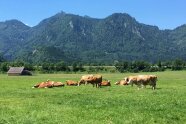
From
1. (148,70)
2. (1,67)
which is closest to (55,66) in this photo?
(1,67)

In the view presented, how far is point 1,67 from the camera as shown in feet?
573

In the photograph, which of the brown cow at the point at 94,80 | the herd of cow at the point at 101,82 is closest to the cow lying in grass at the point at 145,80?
the herd of cow at the point at 101,82

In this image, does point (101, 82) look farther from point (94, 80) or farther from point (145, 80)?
point (145, 80)

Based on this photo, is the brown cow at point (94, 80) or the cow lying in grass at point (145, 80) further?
the brown cow at point (94, 80)

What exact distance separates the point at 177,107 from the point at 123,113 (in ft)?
11.9

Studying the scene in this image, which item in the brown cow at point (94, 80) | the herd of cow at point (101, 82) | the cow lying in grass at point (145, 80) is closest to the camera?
the cow lying in grass at point (145, 80)

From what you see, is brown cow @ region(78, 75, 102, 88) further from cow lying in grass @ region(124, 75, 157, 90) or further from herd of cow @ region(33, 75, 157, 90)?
cow lying in grass @ region(124, 75, 157, 90)

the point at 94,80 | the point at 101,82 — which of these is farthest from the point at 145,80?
the point at 94,80

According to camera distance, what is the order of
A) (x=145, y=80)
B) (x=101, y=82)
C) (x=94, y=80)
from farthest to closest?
(x=101, y=82)
(x=94, y=80)
(x=145, y=80)

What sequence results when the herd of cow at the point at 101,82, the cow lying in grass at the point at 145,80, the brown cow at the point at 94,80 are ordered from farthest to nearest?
the brown cow at the point at 94,80, the herd of cow at the point at 101,82, the cow lying in grass at the point at 145,80

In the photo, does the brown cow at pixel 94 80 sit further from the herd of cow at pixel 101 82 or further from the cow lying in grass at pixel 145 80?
the cow lying in grass at pixel 145 80

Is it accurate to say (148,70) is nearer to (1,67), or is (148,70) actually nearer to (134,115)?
A: (1,67)

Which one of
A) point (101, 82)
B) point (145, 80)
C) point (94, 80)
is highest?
point (145, 80)

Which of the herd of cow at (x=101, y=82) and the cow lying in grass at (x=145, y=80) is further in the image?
the herd of cow at (x=101, y=82)
